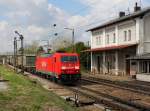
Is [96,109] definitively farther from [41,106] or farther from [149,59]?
[149,59]

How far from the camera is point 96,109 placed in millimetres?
17969

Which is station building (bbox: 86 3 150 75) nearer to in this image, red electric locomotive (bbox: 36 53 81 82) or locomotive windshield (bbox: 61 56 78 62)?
locomotive windshield (bbox: 61 56 78 62)

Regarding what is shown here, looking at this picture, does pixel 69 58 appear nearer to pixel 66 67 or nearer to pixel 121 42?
pixel 66 67

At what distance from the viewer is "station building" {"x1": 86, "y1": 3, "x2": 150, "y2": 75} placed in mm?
45406

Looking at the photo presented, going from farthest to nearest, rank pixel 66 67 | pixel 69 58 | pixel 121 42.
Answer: pixel 121 42 → pixel 69 58 → pixel 66 67

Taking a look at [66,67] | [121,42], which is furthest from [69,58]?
[121,42]

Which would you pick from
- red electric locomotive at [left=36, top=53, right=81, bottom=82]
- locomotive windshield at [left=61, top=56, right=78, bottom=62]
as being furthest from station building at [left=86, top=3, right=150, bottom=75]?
red electric locomotive at [left=36, top=53, right=81, bottom=82]

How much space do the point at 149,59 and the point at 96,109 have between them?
75.4ft

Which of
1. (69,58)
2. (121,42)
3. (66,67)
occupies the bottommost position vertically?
(66,67)

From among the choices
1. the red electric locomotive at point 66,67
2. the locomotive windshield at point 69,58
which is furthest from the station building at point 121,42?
the red electric locomotive at point 66,67

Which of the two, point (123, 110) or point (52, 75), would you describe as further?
point (52, 75)

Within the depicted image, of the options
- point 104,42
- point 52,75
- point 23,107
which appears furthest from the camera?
point 104,42

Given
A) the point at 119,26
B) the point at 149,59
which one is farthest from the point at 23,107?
the point at 119,26

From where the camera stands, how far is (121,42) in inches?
1993
